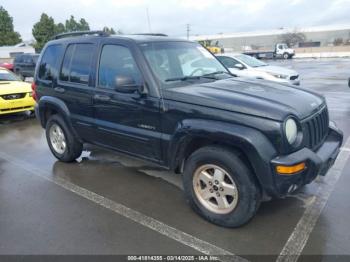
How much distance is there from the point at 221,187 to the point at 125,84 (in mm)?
1549

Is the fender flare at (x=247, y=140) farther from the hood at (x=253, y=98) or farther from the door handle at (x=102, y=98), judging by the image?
the door handle at (x=102, y=98)

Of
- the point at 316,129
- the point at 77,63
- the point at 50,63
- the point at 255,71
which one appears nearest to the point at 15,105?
the point at 50,63

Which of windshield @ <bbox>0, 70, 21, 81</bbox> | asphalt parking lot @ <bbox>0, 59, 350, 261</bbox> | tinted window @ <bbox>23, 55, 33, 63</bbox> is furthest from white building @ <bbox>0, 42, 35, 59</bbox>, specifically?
asphalt parking lot @ <bbox>0, 59, 350, 261</bbox>

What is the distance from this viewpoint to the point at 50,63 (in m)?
5.61

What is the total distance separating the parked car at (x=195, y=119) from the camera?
328cm

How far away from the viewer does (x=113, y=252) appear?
10.7ft

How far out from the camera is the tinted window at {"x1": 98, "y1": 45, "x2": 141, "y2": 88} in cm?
424

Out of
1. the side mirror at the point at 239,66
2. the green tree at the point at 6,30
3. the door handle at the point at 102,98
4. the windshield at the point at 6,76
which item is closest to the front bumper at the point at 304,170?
the door handle at the point at 102,98

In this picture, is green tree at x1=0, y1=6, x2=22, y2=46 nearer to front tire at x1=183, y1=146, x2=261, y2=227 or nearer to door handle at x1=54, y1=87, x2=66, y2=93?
door handle at x1=54, y1=87, x2=66, y2=93

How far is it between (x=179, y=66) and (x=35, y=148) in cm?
373

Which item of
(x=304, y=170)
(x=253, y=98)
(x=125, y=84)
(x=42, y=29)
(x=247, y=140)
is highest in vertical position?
(x=42, y=29)

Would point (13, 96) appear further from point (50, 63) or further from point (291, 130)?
point (291, 130)

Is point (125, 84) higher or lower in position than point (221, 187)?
higher

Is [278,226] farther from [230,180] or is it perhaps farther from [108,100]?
[108,100]
